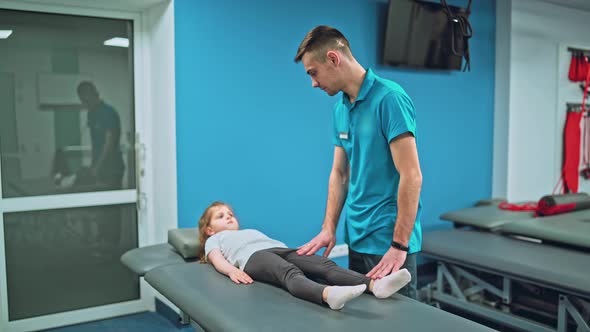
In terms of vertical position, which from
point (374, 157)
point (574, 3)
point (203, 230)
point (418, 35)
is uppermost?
point (574, 3)

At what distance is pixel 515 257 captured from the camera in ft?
8.90

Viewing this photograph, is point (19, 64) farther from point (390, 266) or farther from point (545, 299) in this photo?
point (545, 299)

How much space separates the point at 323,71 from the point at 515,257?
5.21 feet

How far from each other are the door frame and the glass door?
0.01 meters

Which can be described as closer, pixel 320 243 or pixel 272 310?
pixel 272 310

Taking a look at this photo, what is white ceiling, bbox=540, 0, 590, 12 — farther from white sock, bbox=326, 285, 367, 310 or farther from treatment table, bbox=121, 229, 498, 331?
white sock, bbox=326, 285, 367, 310

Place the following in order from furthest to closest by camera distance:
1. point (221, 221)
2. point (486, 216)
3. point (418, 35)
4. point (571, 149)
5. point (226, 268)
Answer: point (571, 149) → point (418, 35) → point (486, 216) → point (221, 221) → point (226, 268)

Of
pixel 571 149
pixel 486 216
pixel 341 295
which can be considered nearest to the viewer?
pixel 341 295

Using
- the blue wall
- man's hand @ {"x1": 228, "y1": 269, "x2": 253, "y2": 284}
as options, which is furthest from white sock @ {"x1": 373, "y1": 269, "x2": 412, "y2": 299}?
the blue wall

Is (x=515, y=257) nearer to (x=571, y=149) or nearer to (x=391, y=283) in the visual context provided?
(x=391, y=283)

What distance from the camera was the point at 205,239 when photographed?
2.37m

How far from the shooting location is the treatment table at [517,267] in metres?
2.51

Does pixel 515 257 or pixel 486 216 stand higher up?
pixel 486 216

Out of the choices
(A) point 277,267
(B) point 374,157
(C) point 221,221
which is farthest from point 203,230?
(B) point 374,157
